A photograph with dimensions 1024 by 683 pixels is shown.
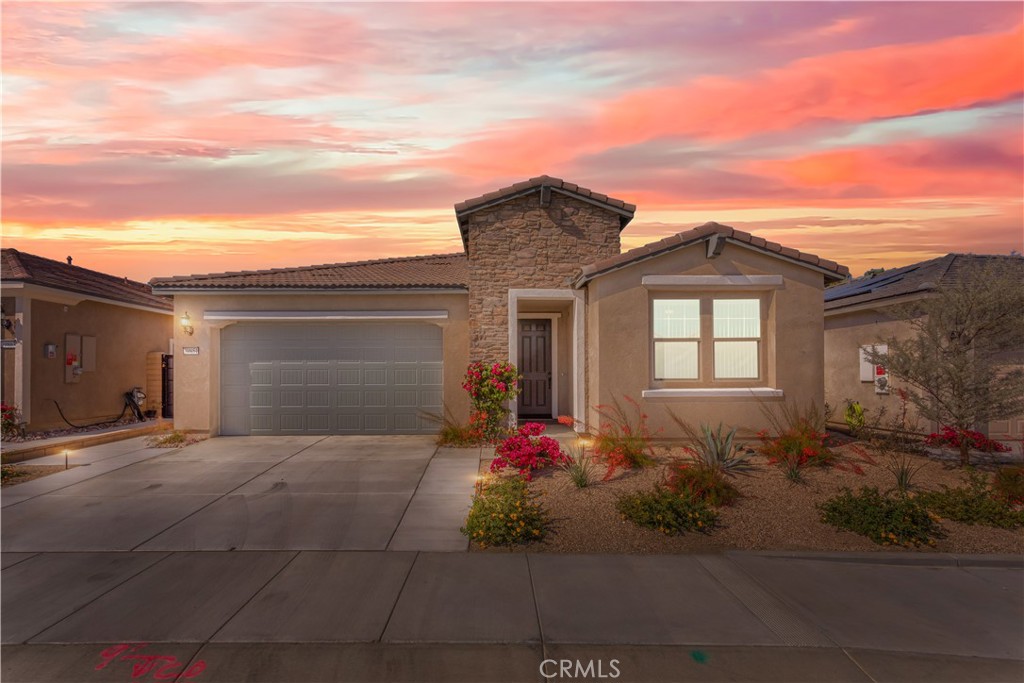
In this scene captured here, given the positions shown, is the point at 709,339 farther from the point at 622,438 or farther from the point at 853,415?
the point at 853,415

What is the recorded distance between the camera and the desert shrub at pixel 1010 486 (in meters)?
8.04

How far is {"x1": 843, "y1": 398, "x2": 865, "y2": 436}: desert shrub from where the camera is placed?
13.7 metres

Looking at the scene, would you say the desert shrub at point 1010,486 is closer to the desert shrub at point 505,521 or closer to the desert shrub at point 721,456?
the desert shrub at point 721,456

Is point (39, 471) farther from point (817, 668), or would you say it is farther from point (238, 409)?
point (817, 668)

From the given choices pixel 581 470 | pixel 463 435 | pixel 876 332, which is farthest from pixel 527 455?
pixel 876 332

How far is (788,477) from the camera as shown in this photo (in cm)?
892

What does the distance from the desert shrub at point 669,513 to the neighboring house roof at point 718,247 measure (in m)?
5.16

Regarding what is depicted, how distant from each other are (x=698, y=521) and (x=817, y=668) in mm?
2848

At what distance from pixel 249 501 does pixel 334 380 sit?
5731 millimetres

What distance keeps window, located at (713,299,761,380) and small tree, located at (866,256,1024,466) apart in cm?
232

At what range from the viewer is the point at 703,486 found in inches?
317

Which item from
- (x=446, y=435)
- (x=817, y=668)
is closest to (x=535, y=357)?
(x=446, y=435)

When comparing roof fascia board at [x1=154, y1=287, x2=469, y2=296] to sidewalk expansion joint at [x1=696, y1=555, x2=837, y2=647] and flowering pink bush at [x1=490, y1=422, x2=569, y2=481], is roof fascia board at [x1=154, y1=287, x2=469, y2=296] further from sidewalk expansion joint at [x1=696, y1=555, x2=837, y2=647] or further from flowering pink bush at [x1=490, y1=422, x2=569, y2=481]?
sidewalk expansion joint at [x1=696, y1=555, x2=837, y2=647]

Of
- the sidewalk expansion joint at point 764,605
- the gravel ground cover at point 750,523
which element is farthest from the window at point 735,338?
the sidewalk expansion joint at point 764,605
